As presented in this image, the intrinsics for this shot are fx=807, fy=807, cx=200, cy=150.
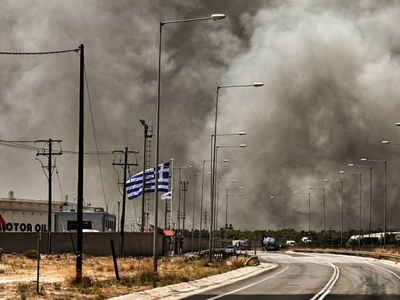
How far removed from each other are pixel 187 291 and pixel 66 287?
559cm

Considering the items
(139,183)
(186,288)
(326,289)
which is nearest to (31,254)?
(139,183)

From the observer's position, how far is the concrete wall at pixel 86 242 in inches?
2803

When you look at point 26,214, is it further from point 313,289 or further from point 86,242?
point 313,289

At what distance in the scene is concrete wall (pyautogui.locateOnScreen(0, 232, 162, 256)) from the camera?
71.2m

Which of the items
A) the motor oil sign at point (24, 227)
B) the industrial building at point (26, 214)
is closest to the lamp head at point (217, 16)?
the industrial building at point (26, 214)

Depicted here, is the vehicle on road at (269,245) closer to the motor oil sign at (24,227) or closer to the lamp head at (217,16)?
the motor oil sign at (24,227)

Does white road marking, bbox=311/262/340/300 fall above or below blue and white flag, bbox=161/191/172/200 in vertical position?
below

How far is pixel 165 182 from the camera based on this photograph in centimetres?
7619

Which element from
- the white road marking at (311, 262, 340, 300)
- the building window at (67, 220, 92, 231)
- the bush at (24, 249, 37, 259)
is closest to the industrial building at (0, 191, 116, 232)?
the building window at (67, 220, 92, 231)

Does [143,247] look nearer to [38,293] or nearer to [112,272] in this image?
[112,272]

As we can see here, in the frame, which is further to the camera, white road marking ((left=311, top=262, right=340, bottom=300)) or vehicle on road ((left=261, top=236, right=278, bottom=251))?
vehicle on road ((left=261, top=236, right=278, bottom=251))

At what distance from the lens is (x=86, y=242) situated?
76.1 meters

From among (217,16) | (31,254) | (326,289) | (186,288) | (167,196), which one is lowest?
(186,288)

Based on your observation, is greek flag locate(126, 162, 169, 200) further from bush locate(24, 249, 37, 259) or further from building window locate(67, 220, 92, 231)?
building window locate(67, 220, 92, 231)
